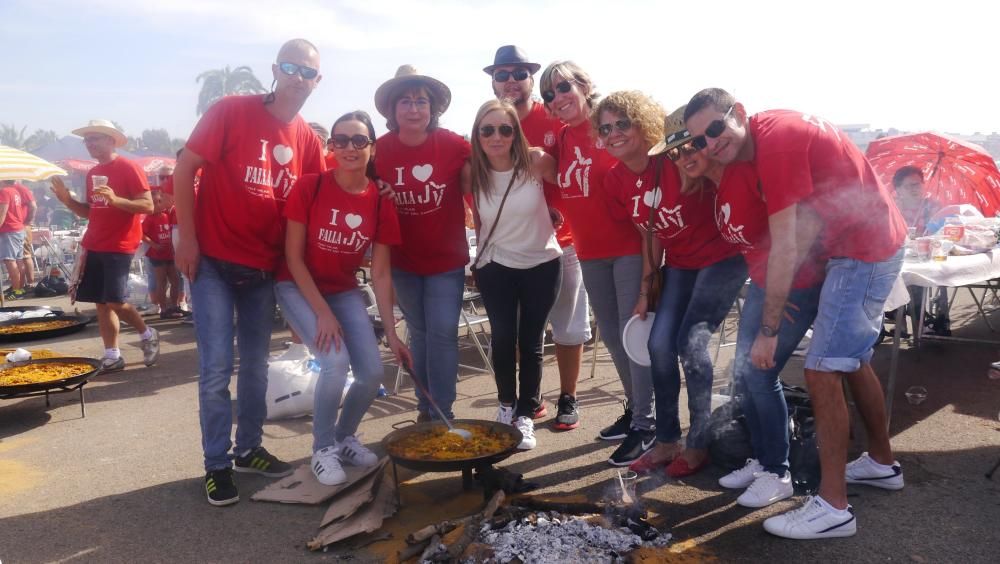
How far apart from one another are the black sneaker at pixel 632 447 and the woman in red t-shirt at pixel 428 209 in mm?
1119

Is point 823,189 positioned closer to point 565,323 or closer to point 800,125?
point 800,125

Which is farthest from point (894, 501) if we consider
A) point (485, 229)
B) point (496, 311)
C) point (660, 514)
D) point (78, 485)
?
point (78, 485)

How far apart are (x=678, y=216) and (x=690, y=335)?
673 millimetres

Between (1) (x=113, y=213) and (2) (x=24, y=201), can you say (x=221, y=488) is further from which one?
(2) (x=24, y=201)

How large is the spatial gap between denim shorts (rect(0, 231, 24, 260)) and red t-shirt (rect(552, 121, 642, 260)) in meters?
12.9

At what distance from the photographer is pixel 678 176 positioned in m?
3.94

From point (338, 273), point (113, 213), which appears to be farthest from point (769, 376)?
point (113, 213)

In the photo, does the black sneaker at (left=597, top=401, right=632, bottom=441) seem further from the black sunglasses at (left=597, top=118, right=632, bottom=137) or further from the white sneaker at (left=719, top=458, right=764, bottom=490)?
the black sunglasses at (left=597, top=118, right=632, bottom=137)

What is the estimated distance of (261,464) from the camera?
436 centimetres

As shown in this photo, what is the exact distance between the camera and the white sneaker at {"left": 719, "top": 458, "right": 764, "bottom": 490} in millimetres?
3939

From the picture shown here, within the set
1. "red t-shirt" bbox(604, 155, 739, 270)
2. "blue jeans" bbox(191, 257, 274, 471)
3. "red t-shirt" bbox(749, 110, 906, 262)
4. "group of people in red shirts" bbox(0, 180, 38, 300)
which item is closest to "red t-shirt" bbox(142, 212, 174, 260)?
"group of people in red shirts" bbox(0, 180, 38, 300)

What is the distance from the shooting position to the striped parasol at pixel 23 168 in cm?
909

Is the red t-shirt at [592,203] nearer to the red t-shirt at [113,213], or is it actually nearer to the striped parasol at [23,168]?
the red t-shirt at [113,213]

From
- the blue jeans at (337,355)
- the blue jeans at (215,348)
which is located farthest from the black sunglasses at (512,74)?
the blue jeans at (215,348)
